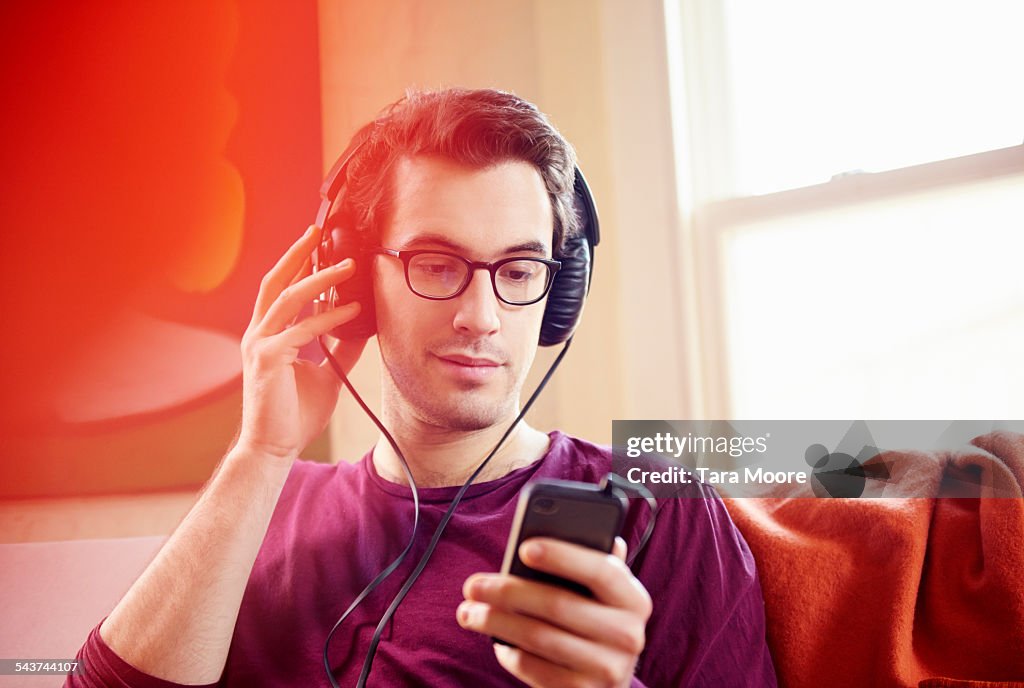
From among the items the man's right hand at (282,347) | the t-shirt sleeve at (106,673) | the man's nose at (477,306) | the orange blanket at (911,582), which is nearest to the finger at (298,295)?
the man's right hand at (282,347)

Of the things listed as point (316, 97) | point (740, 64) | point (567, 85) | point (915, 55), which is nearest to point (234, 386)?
point (316, 97)

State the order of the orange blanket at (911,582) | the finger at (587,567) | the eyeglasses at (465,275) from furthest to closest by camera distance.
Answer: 1. the eyeglasses at (465,275)
2. the orange blanket at (911,582)
3. the finger at (587,567)

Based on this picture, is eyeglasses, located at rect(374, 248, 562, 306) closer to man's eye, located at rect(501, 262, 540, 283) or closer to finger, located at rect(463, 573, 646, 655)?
man's eye, located at rect(501, 262, 540, 283)

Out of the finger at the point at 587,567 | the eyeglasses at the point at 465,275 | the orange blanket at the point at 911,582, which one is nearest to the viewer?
the finger at the point at 587,567

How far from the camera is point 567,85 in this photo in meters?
0.97

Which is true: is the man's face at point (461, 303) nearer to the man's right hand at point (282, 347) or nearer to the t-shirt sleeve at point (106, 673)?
the man's right hand at point (282, 347)

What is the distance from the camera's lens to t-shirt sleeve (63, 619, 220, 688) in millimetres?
782

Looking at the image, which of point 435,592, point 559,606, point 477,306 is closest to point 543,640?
point 559,606

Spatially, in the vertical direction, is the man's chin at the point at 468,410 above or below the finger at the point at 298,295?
below

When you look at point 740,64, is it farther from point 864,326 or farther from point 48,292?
point 48,292

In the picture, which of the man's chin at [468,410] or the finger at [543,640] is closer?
the finger at [543,640]

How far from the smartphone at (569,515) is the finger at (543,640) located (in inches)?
2.5

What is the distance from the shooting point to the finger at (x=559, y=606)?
1.92 ft

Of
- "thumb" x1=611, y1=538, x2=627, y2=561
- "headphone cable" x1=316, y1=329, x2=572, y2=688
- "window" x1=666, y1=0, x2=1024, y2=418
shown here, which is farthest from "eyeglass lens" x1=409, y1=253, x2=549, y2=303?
"thumb" x1=611, y1=538, x2=627, y2=561
